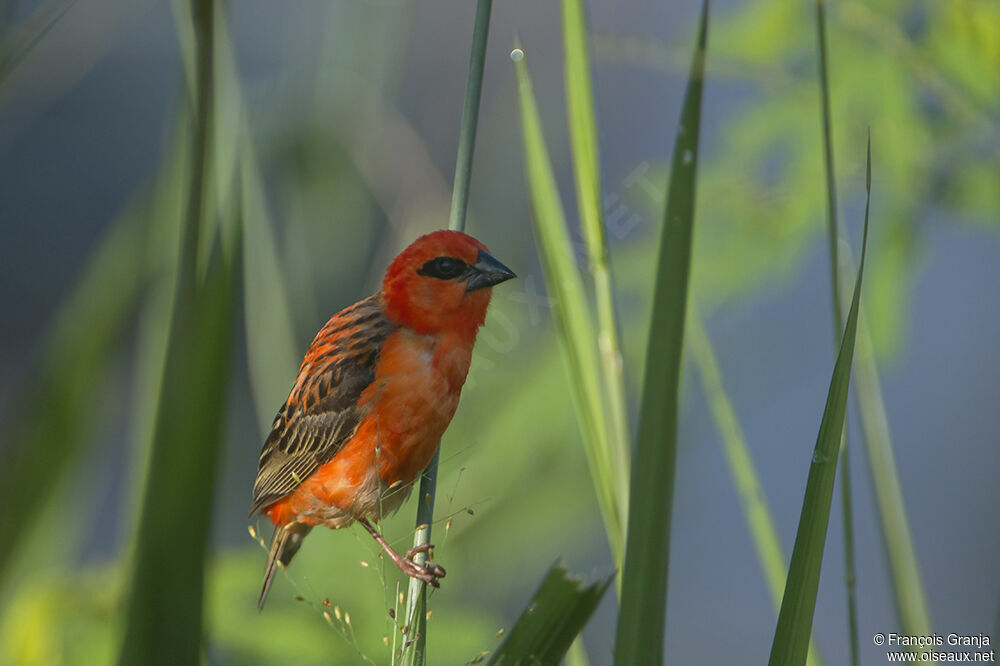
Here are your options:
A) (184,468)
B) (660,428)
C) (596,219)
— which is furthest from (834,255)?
(184,468)

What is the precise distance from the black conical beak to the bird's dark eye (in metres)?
0.01

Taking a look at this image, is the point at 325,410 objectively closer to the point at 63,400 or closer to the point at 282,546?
the point at 282,546

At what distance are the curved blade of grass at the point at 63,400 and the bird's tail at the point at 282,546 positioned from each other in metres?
0.33

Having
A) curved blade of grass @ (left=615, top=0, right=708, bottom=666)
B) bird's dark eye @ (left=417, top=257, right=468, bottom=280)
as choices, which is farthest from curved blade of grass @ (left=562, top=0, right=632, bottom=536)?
curved blade of grass @ (left=615, top=0, right=708, bottom=666)

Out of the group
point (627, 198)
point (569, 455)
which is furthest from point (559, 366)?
point (627, 198)

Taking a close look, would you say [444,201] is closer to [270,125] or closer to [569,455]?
[270,125]

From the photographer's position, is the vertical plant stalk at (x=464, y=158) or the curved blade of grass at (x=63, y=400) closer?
the vertical plant stalk at (x=464, y=158)

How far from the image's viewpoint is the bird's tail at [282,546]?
132 cm

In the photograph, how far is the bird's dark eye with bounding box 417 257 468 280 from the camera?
3.25 feet

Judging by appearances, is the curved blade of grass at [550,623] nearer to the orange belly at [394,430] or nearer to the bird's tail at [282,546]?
the orange belly at [394,430]

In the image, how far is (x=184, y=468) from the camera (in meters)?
0.42

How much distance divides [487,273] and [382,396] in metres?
0.23

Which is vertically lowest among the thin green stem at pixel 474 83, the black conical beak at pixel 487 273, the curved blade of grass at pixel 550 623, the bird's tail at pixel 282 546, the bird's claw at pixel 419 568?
the curved blade of grass at pixel 550 623

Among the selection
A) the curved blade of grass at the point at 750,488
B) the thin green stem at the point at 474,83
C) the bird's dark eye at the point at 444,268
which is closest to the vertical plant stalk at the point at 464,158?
the thin green stem at the point at 474,83
